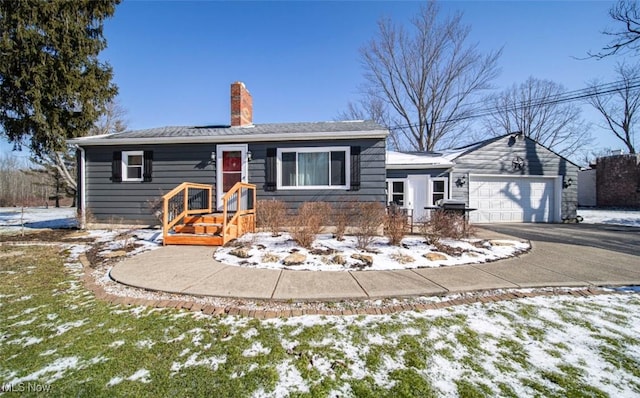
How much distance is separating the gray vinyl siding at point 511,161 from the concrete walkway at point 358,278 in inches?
273

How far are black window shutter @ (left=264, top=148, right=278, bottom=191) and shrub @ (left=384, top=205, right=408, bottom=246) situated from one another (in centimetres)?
380

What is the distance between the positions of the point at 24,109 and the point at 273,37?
398 inches

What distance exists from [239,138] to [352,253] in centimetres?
517

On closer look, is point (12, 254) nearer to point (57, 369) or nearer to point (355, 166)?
point (57, 369)

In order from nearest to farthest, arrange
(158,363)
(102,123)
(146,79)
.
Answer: (158,363) → (146,79) → (102,123)

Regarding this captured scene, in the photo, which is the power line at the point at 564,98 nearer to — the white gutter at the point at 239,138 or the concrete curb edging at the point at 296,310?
the white gutter at the point at 239,138

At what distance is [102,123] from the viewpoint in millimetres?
18859

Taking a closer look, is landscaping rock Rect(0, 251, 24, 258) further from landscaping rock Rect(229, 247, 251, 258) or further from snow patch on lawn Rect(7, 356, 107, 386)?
snow patch on lawn Rect(7, 356, 107, 386)

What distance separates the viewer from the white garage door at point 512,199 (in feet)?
38.0

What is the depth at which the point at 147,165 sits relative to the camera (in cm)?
827

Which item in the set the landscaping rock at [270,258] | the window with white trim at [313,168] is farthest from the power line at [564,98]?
the landscaping rock at [270,258]

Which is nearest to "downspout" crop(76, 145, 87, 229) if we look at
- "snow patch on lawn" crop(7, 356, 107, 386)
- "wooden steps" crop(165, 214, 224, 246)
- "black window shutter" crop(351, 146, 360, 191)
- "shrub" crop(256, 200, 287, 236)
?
"wooden steps" crop(165, 214, 224, 246)

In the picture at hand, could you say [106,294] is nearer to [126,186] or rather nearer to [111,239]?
[111,239]

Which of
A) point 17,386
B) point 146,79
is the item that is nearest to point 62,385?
point 17,386
